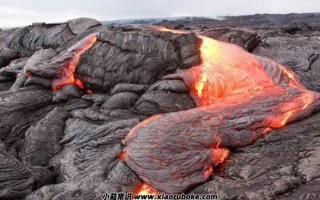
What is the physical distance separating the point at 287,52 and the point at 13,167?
48.5 feet

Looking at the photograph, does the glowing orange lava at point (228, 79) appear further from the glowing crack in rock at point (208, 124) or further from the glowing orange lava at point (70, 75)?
the glowing orange lava at point (70, 75)

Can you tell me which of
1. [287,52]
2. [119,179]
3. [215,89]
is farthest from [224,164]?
[287,52]

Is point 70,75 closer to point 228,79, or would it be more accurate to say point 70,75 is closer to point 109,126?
point 109,126

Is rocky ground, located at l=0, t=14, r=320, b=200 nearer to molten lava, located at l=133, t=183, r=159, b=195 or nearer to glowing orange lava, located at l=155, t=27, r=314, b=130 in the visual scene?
molten lava, located at l=133, t=183, r=159, b=195

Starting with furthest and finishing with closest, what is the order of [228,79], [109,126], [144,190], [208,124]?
[228,79], [109,126], [208,124], [144,190]

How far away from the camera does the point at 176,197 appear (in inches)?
398

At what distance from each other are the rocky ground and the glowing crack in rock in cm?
33

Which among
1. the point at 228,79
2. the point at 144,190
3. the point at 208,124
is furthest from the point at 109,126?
the point at 228,79

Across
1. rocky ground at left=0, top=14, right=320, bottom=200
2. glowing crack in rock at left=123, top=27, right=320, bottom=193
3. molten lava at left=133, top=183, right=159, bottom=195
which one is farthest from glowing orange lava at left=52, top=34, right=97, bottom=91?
Result: molten lava at left=133, top=183, right=159, bottom=195

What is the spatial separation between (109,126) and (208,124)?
345 cm

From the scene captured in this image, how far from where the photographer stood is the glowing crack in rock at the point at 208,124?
10711mm

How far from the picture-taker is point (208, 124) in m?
11.6

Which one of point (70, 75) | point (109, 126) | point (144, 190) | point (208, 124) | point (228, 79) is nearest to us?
point (144, 190)

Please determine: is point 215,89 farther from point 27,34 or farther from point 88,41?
point 27,34
